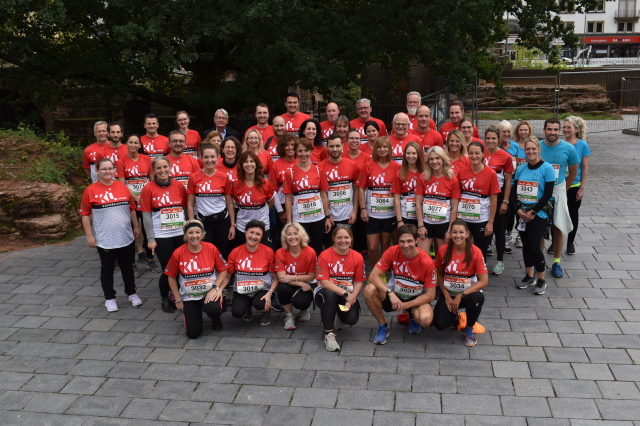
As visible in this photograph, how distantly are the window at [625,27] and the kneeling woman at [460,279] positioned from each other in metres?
77.5

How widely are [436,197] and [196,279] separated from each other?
→ 9.63 ft

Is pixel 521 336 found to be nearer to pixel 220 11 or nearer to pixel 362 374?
pixel 362 374

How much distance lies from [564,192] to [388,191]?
7.70ft

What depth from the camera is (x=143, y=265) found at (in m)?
8.88

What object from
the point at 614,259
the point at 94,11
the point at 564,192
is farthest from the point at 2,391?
the point at 94,11

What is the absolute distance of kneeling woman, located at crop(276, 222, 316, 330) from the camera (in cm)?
662

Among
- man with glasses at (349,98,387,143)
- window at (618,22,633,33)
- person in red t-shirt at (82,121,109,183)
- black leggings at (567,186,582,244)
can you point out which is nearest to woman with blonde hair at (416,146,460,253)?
man with glasses at (349,98,387,143)

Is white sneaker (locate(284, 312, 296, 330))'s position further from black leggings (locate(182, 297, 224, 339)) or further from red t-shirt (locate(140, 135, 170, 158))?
red t-shirt (locate(140, 135, 170, 158))

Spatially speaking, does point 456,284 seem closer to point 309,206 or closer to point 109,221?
point 309,206

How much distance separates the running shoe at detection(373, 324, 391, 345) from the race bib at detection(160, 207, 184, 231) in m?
2.74

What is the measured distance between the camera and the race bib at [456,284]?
20.3 feet

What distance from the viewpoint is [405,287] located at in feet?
20.8

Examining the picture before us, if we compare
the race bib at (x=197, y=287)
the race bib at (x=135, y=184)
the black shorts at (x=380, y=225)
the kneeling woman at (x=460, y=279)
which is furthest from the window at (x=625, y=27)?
the race bib at (x=197, y=287)

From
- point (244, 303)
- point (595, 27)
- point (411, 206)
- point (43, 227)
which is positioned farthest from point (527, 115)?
point (595, 27)
